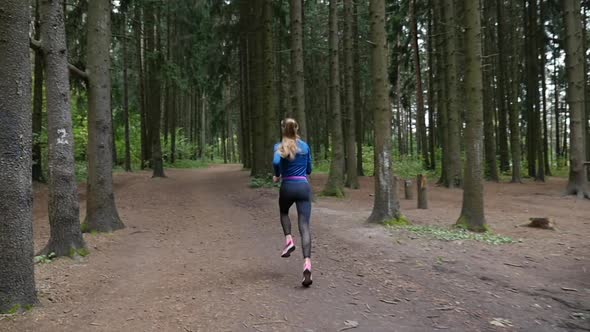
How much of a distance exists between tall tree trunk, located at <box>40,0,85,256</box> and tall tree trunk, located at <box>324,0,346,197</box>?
865 centimetres

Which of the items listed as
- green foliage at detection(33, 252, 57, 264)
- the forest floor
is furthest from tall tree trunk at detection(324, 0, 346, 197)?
green foliage at detection(33, 252, 57, 264)

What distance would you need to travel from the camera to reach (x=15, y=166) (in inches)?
171

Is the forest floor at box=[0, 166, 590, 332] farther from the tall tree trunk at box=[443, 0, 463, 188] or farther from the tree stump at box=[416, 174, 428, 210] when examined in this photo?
the tall tree trunk at box=[443, 0, 463, 188]

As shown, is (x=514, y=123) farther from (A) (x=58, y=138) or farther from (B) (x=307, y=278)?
(A) (x=58, y=138)

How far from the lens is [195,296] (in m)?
4.85

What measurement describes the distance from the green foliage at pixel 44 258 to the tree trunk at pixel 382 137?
19.5 ft

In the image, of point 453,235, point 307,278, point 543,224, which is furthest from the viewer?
point 543,224

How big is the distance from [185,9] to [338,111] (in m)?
10.5

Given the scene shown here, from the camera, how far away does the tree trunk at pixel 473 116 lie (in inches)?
332

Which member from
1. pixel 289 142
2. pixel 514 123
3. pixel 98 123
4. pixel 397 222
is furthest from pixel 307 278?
pixel 514 123

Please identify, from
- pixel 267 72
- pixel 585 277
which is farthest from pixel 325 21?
pixel 585 277

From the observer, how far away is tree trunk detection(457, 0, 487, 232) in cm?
843

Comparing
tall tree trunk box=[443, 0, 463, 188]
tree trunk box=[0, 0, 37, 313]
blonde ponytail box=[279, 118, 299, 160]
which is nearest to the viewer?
tree trunk box=[0, 0, 37, 313]

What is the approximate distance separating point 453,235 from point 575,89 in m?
9.63
